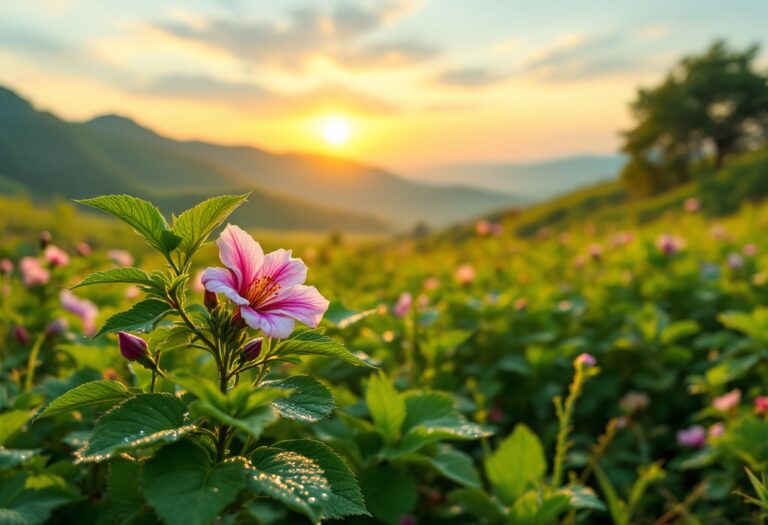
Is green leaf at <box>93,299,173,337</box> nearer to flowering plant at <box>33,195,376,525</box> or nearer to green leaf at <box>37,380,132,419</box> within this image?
flowering plant at <box>33,195,376,525</box>

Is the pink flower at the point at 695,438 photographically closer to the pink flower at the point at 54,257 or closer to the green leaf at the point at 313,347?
the green leaf at the point at 313,347

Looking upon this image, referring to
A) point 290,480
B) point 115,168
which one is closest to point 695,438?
point 290,480

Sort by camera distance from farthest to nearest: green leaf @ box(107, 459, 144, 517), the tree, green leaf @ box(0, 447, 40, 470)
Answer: the tree → green leaf @ box(0, 447, 40, 470) → green leaf @ box(107, 459, 144, 517)

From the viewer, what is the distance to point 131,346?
102 cm

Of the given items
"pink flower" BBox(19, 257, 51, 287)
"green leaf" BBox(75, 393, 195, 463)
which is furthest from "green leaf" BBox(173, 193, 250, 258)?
"pink flower" BBox(19, 257, 51, 287)

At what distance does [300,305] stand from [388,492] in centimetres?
Answer: 80

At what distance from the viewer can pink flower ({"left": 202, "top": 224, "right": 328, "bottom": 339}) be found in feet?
3.12

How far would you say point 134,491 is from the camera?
115 cm

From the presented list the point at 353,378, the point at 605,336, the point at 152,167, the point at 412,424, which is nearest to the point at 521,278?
the point at 605,336

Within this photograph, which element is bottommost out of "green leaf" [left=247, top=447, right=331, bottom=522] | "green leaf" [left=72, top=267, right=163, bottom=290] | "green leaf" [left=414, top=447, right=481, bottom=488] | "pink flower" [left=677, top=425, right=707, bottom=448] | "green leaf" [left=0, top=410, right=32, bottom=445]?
"pink flower" [left=677, top=425, right=707, bottom=448]

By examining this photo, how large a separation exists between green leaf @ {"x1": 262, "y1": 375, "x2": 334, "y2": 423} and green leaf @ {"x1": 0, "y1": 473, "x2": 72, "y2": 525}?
2.06 ft

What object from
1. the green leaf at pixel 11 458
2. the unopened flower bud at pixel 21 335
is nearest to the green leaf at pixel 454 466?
the green leaf at pixel 11 458

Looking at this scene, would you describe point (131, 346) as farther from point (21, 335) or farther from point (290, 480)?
point (21, 335)

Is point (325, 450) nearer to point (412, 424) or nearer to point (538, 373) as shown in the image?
point (412, 424)
